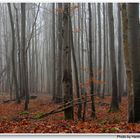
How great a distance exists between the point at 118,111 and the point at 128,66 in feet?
15.2

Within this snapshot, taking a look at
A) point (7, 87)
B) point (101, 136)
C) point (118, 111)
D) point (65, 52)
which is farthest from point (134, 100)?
point (7, 87)

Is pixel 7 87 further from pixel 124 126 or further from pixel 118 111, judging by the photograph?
pixel 124 126

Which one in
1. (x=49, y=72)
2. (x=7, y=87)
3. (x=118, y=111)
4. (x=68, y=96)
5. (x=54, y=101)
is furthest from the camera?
(x=49, y=72)

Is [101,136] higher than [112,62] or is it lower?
lower

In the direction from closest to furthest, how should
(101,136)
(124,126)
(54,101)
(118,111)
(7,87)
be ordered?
(101,136) < (124,126) < (118,111) < (54,101) < (7,87)

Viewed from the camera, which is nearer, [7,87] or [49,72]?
[7,87]

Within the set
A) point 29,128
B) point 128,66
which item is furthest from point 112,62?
point 29,128

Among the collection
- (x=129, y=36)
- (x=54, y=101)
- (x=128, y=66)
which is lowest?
(x=54, y=101)

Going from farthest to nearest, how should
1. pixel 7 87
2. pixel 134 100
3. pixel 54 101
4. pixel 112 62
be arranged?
pixel 7 87 < pixel 54 101 < pixel 112 62 < pixel 134 100

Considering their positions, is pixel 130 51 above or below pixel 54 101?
above

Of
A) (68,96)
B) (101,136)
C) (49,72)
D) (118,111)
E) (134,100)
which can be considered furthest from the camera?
(49,72)

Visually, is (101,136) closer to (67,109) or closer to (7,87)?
(67,109)

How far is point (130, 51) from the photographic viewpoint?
870 cm

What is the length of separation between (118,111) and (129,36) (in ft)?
14.1
